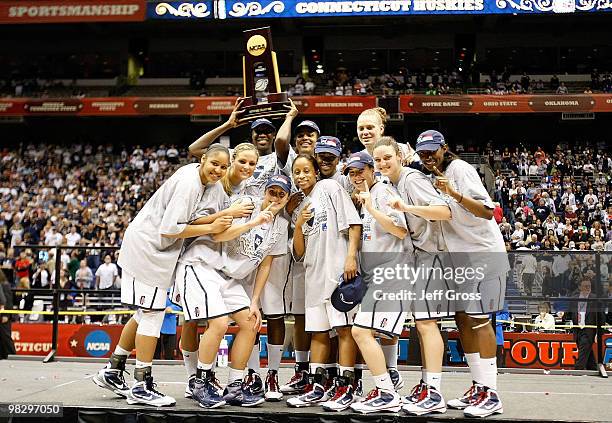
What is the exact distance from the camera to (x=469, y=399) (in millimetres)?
4430

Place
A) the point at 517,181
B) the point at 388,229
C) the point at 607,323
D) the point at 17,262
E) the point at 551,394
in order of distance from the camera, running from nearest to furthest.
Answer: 1. the point at 388,229
2. the point at 551,394
3. the point at 607,323
4. the point at 17,262
5. the point at 517,181

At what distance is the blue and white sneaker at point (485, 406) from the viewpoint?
13.8 ft

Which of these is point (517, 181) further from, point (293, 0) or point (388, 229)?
point (388, 229)

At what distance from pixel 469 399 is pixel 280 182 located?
6.30 feet

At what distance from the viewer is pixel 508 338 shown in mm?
7359

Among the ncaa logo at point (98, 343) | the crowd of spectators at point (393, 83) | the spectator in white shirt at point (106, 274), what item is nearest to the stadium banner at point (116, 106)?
the crowd of spectators at point (393, 83)

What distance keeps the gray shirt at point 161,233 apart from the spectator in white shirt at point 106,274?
3.68 meters

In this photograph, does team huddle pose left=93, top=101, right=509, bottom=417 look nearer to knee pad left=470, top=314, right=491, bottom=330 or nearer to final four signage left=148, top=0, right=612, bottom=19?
knee pad left=470, top=314, right=491, bottom=330

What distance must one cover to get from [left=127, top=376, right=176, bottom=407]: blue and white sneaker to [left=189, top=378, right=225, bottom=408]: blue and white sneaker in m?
0.18

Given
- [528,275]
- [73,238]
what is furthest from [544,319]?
[73,238]

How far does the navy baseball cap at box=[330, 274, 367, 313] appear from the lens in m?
4.45

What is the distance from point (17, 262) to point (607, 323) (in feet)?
26.7

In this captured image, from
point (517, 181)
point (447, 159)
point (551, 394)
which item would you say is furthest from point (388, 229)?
point (517, 181)

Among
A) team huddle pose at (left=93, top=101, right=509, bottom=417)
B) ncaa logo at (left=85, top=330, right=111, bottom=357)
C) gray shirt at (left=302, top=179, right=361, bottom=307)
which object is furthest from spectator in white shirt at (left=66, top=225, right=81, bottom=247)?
gray shirt at (left=302, top=179, right=361, bottom=307)
